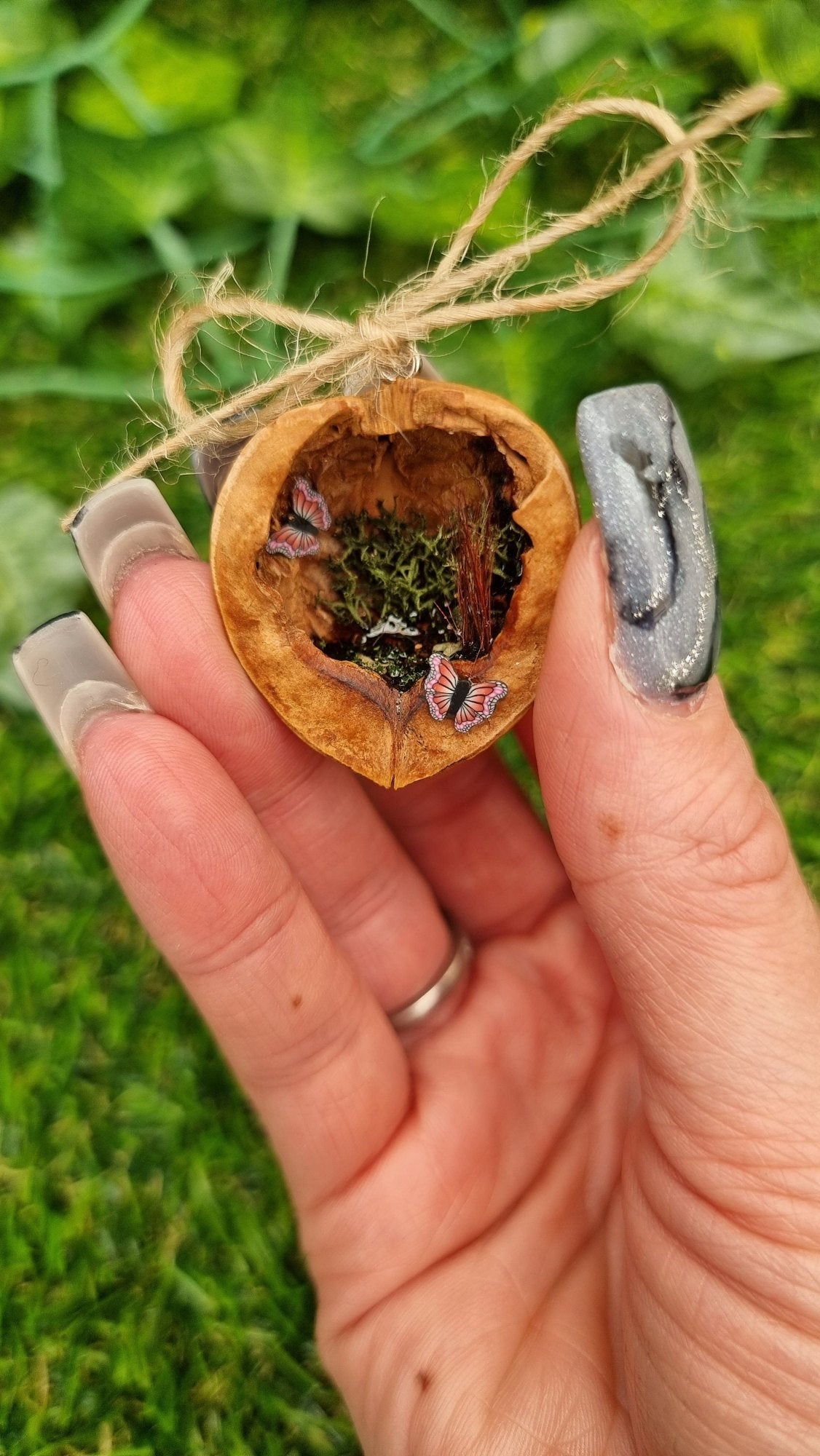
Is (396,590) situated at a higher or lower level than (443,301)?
lower

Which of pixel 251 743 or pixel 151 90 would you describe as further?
pixel 151 90

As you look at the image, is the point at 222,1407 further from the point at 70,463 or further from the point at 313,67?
the point at 313,67

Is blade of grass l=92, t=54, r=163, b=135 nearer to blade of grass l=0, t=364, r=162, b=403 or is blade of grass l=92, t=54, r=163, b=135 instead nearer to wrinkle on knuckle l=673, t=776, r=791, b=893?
blade of grass l=0, t=364, r=162, b=403

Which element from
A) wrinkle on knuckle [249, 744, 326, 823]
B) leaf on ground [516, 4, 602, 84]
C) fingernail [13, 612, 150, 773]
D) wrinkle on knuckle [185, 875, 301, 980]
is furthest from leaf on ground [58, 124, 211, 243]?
wrinkle on knuckle [185, 875, 301, 980]

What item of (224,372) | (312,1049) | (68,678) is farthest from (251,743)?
(224,372)

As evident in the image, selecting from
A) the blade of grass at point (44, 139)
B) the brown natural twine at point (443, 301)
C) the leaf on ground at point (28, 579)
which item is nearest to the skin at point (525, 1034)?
the brown natural twine at point (443, 301)

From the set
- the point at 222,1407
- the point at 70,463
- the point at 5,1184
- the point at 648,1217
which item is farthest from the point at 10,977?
the point at 648,1217

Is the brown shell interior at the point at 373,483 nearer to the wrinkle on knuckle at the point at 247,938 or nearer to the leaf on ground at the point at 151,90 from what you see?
the wrinkle on knuckle at the point at 247,938

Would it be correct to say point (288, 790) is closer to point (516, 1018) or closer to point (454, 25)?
Result: point (516, 1018)
